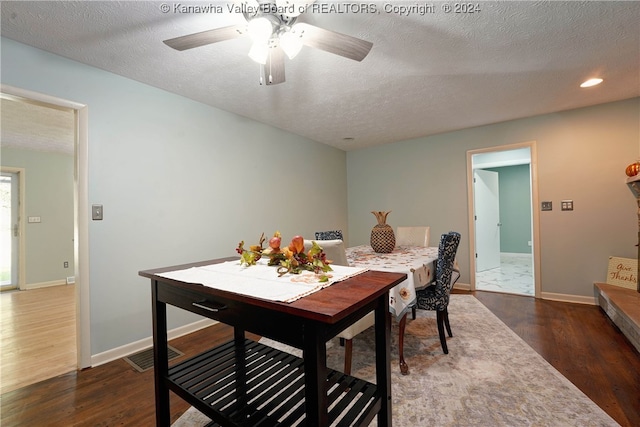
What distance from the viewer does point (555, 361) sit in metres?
1.98

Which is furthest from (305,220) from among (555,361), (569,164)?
(569,164)

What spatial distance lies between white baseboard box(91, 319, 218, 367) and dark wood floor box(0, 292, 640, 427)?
6 centimetres

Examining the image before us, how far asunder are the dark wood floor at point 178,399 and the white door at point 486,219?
1872 mm

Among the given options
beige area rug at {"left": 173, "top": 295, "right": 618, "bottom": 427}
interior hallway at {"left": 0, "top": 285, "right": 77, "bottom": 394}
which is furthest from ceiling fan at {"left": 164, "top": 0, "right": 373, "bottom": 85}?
interior hallway at {"left": 0, "top": 285, "right": 77, "bottom": 394}

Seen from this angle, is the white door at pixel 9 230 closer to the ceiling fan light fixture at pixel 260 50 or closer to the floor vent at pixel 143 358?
the floor vent at pixel 143 358

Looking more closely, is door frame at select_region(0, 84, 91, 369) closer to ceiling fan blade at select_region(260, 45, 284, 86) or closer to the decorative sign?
ceiling fan blade at select_region(260, 45, 284, 86)

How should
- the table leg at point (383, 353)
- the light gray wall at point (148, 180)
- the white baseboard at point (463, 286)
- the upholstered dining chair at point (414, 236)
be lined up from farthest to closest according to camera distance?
the white baseboard at point (463, 286) < the upholstered dining chair at point (414, 236) < the light gray wall at point (148, 180) < the table leg at point (383, 353)

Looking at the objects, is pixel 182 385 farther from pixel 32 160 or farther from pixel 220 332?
pixel 32 160

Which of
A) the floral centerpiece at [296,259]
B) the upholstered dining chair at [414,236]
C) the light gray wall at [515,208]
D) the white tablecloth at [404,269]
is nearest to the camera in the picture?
the floral centerpiece at [296,259]

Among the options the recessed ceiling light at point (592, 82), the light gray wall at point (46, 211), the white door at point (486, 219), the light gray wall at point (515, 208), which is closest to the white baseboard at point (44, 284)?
the light gray wall at point (46, 211)

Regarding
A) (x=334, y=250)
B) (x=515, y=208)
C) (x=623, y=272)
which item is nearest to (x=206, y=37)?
(x=334, y=250)

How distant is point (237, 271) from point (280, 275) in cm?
27

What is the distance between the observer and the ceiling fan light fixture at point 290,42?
142 cm

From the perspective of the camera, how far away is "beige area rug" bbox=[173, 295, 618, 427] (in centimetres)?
143
